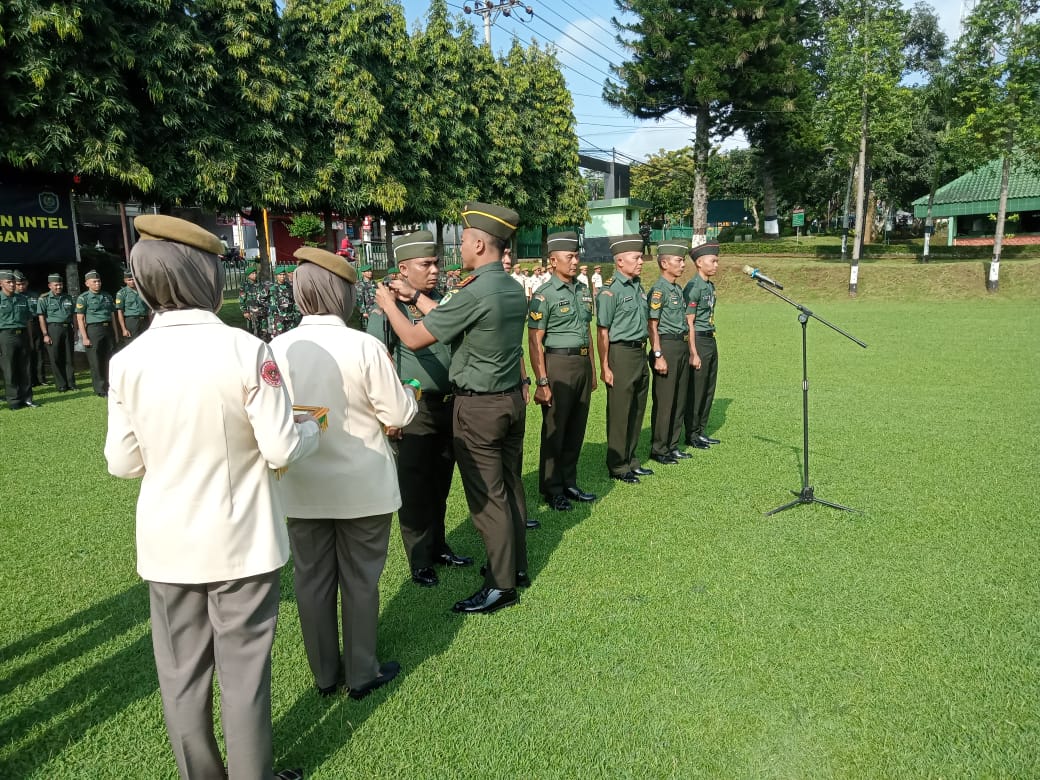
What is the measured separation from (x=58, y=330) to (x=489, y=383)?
1048 centimetres

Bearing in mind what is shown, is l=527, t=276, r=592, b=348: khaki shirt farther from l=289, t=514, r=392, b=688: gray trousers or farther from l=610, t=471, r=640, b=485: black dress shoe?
l=289, t=514, r=392, b=688: gray trousers

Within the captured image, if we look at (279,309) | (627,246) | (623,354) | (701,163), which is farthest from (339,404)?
(701,163)

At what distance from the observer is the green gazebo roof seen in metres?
33.8

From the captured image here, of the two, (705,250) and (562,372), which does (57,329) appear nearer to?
(562,372)

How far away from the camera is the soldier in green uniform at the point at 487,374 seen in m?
3.42

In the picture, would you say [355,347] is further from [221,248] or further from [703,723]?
[703,723]

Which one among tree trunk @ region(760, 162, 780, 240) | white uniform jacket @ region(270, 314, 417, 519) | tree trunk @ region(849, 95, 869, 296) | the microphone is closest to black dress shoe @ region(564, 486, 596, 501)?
the microphone

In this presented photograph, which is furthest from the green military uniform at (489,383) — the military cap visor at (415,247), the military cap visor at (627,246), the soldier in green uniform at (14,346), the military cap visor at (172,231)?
the soldier in green uniform at (14,346)

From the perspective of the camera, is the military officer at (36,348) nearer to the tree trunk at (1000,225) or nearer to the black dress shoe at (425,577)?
the black dress shoe at (425,577)

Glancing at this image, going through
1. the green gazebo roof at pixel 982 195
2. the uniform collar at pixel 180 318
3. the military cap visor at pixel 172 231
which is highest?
the green gazebo roof at pixel 982 195

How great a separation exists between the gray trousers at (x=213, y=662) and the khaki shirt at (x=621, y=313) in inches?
162

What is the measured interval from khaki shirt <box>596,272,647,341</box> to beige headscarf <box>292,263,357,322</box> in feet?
11.0

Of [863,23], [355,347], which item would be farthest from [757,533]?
[863,23]

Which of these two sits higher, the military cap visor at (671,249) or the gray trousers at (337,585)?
the military cap visor at (671,249)
